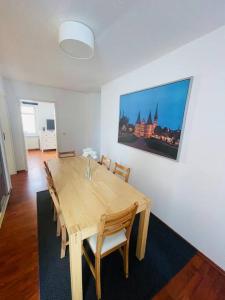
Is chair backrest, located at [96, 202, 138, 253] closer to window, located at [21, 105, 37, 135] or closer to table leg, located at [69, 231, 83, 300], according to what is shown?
table leg, located at [69, 231, 83, 300]

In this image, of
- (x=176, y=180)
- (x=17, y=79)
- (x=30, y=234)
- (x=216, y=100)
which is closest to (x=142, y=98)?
(x=216, y=100)

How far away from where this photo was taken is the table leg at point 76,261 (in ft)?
3.10

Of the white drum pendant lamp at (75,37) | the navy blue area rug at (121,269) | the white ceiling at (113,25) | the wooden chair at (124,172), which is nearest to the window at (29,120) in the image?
the white ceiling at (113,25)

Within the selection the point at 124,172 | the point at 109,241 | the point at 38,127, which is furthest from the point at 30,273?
the point at 38,127

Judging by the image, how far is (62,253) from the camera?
4.81 feet

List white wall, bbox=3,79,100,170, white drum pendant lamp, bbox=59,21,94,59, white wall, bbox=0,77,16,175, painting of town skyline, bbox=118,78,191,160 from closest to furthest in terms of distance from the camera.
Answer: white drum pendant lamp, bbox=59,21,94,59, painting of town skyline, bbox=118,78,191,160, white wall, bbox=0,77,16,175, white wall, bbox=3,79,100,170

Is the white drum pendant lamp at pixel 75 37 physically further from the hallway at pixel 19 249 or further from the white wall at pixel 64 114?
the white wall at pixel 64 114

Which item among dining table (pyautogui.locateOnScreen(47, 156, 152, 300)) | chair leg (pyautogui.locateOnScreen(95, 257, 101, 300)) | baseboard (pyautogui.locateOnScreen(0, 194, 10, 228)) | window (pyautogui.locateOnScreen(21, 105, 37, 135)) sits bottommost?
baseboard (pyautogui.locateOnScreen(0, 194, 10, 228))

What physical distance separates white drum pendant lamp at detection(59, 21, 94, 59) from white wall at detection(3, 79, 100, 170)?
281 centimetres

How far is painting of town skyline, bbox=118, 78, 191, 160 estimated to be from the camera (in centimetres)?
167

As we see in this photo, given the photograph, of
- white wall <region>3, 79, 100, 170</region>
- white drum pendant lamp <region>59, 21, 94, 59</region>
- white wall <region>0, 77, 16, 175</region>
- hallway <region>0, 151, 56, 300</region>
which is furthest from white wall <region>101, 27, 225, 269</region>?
white wall <region>0, 77, 16, 175</region>

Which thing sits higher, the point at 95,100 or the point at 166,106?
the point at 95,100

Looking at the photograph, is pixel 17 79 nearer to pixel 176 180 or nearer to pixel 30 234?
pixel 30 234

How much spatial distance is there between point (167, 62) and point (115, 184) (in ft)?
5.90
